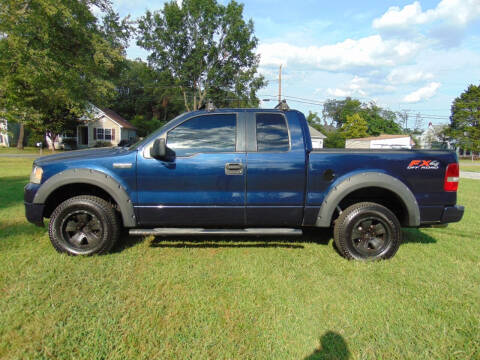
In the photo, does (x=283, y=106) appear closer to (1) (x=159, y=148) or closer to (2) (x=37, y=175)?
(1) (x=159, y=148)

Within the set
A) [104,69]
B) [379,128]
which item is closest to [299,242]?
[104,69]

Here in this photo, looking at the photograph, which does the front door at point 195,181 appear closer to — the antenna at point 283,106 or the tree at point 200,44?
the antenna at point 283,106

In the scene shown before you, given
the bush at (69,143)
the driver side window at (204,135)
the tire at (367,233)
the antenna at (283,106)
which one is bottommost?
the tire at (367,233)

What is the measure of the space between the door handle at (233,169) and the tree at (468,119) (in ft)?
173

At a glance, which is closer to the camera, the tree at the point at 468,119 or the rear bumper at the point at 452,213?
the rear bumper at the point at 452,213

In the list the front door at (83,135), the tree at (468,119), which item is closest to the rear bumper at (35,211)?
the front door at (83,135)

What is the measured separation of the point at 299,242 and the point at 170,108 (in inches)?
2161

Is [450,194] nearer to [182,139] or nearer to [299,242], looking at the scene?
[299,242]

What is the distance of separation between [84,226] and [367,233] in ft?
11.6

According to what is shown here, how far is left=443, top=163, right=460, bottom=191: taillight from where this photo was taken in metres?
3.29

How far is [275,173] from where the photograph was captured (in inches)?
130

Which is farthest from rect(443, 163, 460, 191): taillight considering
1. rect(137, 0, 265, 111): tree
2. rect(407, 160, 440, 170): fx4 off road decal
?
rect(137, 0, 265, 111): tree

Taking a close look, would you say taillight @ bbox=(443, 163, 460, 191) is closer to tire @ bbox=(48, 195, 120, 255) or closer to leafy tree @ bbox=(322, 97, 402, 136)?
tire @ bbox=(48, 195, 120, 255)

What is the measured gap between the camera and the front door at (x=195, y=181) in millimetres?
3287
